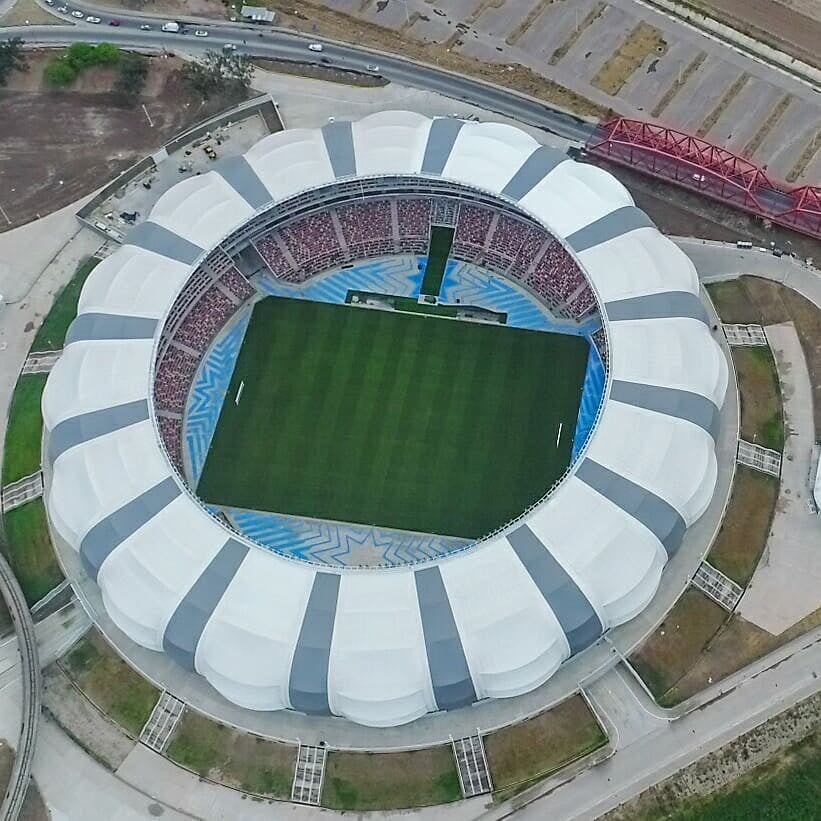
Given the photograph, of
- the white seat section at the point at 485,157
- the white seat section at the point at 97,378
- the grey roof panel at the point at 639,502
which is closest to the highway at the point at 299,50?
the white seat section at the point at 485,157

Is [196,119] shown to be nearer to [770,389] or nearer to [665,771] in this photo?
[770,389]

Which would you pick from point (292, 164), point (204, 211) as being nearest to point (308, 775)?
point (204, 211)

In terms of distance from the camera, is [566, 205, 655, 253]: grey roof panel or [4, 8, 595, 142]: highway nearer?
[566, 205, 655, 253]: grey roof panel

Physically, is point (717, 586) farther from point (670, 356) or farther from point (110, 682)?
point (110, 682)

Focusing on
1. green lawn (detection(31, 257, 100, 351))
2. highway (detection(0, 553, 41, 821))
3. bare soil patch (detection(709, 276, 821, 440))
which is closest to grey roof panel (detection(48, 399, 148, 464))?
highway (detection(0, 553, 41, 821))

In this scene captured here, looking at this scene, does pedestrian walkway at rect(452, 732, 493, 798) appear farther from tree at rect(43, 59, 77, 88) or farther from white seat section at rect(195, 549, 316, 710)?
tree at rect(43, 59, 77, 88)

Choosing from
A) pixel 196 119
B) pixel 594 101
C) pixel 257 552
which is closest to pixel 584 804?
pixel 257 552

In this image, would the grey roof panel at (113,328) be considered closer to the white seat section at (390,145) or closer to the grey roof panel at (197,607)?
the grey roof panel at (197,607)
